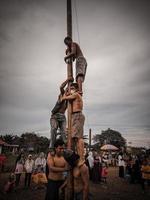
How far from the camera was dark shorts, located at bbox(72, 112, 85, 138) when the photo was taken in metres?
5.03

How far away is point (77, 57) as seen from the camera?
616 cm

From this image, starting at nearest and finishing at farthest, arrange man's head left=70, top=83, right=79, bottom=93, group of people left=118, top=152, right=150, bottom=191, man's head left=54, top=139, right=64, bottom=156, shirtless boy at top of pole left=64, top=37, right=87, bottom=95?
man's head left=54, top=139, right=64, bottom=156 → man's head left=70, top=83, right=79, bottom=93 → shirtless boy at top of pole left=64, top=37, right=87, bottom=95 → group of people left=118, top=152, right=150, bottom=191

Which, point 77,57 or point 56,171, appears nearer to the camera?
point 56,171

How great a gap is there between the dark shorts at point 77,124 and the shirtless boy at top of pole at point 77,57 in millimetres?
1047

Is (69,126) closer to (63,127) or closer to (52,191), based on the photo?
(52,191)

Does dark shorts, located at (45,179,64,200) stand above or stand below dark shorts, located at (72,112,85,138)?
below

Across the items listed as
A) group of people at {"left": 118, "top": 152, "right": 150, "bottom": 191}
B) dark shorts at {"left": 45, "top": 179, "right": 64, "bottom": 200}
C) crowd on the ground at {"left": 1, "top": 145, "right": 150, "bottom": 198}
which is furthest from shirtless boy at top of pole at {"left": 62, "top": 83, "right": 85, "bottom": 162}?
group of people at {"left": 118, "top": 152, "right": 150, "bottom": 191}

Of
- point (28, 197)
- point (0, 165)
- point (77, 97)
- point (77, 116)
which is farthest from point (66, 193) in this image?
point (0, 165)

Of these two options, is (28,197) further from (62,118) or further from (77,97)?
(77,97)

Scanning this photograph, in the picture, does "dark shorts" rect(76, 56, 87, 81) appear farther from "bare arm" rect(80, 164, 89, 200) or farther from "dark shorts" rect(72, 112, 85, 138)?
"bare arm" rect(80, 164, 89, 200)

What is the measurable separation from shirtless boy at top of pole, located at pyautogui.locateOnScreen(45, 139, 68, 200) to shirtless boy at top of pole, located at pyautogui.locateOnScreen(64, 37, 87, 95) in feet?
7.19

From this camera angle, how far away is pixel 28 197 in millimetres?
8602

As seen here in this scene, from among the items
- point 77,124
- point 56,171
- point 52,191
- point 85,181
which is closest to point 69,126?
point 77,124

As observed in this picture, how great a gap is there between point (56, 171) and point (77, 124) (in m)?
1.38
